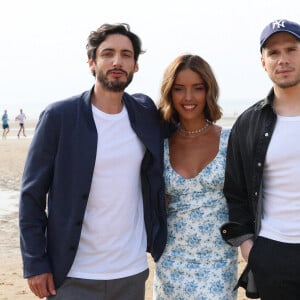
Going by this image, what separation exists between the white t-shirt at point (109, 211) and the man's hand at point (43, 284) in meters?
0.14

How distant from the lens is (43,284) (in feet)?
12.9

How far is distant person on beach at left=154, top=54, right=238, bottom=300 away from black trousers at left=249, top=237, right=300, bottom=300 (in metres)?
0.42

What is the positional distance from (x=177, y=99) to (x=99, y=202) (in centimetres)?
109

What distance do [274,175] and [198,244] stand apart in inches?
32.9

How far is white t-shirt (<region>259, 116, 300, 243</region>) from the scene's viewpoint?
372 cm

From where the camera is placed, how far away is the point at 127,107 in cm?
428

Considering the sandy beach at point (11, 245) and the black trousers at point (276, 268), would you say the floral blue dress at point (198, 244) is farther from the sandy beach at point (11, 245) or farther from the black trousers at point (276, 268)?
the sandy beach at point (11, 245)

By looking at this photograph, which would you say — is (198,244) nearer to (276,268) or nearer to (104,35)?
(276,268)

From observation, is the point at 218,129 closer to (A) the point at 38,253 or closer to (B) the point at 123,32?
(B) the point at 123,32

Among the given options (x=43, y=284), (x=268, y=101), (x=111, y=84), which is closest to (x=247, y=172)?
(x=268, y=101)

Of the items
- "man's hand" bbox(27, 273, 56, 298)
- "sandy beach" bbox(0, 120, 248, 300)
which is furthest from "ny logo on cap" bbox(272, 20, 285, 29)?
"sandy beach" bbox(0, 120, 248, 300)

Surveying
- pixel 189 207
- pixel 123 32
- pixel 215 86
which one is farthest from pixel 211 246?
pixel 123 32

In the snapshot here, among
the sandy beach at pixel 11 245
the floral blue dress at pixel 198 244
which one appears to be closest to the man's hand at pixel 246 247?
the floral blue dress at pixel 198 244

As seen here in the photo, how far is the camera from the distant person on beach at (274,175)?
3768 millimetres
